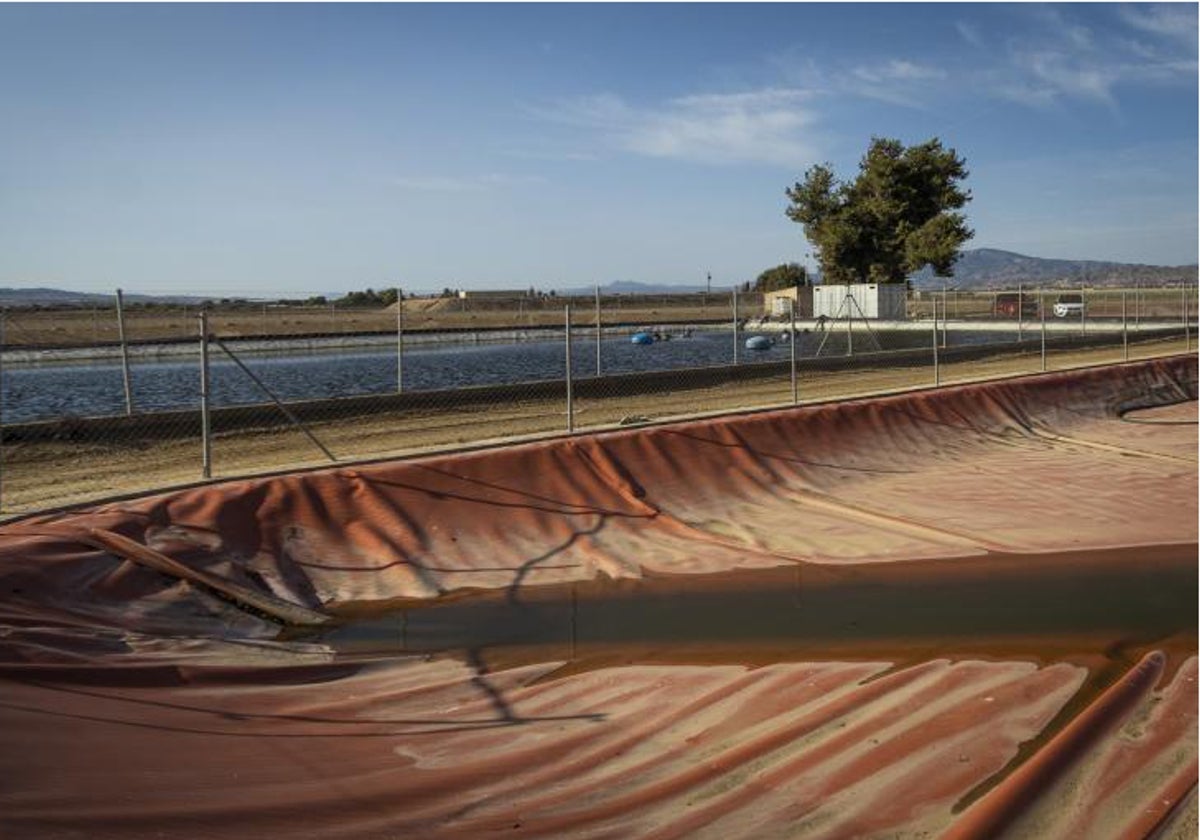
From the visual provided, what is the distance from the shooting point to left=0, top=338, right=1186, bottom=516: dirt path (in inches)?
416

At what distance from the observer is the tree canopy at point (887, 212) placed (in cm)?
5638

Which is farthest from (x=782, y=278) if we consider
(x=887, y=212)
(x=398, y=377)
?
(x=398, y=377)

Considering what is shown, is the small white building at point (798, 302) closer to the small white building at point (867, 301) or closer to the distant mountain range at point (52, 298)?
the small white building at point (867, 301)

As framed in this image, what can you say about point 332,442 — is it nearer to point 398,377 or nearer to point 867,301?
point 398,377

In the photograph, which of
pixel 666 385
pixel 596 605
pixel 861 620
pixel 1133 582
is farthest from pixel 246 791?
pixel 666 385

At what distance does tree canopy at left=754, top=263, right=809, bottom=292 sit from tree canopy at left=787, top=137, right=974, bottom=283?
92.6 feet

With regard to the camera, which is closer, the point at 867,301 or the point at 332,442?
the point at 332,442

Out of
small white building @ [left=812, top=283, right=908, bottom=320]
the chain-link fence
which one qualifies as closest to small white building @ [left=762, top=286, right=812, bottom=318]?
the chain-link fence

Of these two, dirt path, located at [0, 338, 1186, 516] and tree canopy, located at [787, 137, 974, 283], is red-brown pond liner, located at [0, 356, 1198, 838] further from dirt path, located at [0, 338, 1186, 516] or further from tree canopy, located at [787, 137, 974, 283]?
tree canopy, located at [787, 137, 974, 283]

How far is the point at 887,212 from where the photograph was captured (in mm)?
56594

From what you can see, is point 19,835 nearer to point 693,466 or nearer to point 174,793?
point 174,793

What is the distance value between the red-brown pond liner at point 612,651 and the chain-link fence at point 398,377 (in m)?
1.85

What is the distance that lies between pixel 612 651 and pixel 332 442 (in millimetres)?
7827

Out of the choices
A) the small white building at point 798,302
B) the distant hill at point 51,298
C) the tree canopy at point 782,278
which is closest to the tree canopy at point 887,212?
the small white building at point 798,302
